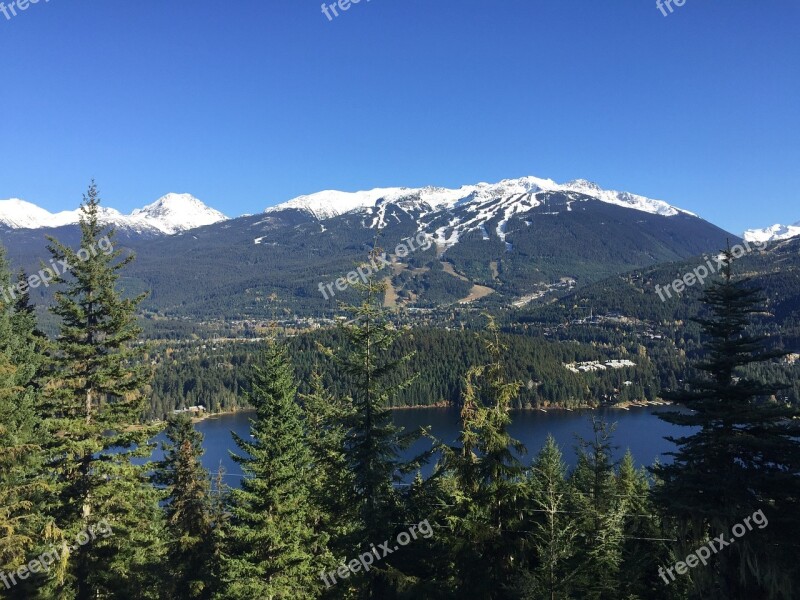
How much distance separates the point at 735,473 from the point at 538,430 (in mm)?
111856

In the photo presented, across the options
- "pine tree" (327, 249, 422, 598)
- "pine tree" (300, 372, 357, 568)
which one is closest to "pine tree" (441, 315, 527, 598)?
"pine tree" (327, 249, 422, 598)

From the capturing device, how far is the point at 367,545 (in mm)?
16281

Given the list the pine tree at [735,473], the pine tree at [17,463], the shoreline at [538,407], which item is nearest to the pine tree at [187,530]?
the pine tree at [17,463]

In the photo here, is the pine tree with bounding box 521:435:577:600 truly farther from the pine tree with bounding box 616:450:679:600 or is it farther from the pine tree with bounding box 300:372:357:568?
the pine tree with bounding box 300:372:357:568

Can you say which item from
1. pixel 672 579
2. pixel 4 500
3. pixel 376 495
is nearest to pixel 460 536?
pixel 376 495

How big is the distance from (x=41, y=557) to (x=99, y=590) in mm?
3628

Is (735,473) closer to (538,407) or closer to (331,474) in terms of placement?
(331,474)

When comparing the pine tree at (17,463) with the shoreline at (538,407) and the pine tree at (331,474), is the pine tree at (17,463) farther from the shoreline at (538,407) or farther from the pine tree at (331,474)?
the shoreline at (538,407)

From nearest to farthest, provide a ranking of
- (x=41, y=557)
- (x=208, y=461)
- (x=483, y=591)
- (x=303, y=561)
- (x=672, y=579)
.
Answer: (x=483, y=591) → (x=41, y=557) → (x=672, y=579) → (x=303, y=561) → (x=208, y=461)

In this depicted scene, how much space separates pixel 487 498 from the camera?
15.2 meters

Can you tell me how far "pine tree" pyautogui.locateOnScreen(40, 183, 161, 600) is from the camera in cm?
1678

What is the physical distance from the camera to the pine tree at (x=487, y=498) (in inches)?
586

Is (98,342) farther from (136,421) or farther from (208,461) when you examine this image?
(208,461)

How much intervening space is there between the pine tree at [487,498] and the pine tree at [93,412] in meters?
10.7
